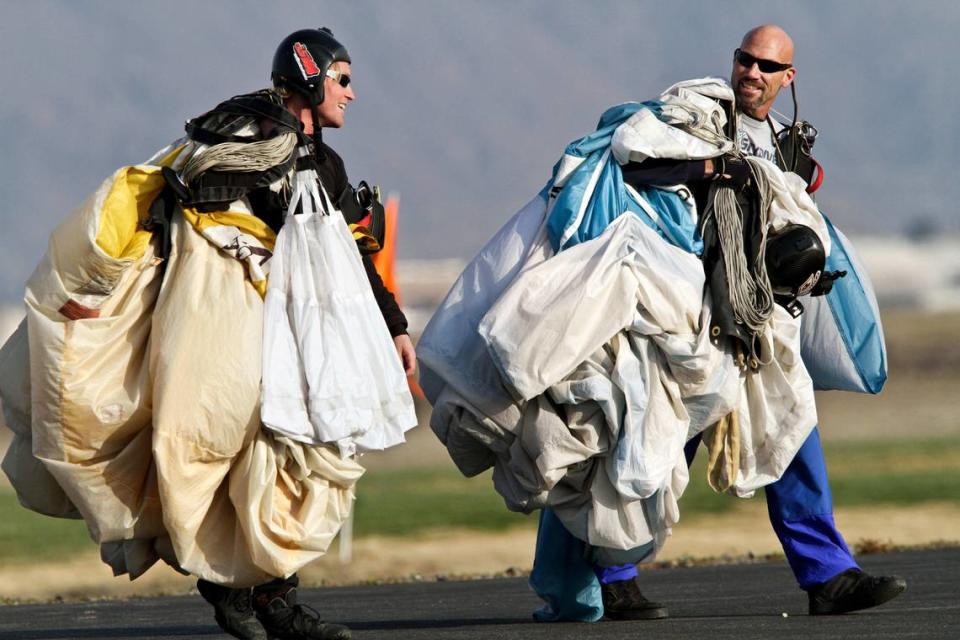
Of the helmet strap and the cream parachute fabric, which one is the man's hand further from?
the helmet strap

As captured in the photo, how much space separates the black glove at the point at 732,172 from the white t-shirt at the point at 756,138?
28 cm

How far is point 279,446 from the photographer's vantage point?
20.0ft

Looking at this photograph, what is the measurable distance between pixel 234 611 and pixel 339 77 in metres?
1.90

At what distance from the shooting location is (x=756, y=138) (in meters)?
7.38

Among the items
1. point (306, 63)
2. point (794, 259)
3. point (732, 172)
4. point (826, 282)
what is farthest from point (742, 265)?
point (306, 63)

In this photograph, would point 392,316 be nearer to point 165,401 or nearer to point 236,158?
point 236,158

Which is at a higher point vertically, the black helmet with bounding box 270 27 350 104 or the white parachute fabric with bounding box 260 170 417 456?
the black helmet with bounding box 270 27 350 104

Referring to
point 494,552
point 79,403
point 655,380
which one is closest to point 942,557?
point 655,380

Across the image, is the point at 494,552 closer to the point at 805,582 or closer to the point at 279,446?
the point at 805,582

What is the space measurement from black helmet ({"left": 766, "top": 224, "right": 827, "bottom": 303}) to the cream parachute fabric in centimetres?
185

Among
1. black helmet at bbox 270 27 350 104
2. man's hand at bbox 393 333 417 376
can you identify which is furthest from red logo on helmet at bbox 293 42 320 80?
man's hand at bbox 393 333 417 376

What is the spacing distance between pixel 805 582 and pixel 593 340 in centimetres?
149

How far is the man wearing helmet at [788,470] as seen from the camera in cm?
698

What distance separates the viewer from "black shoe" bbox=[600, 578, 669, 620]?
7199mm
